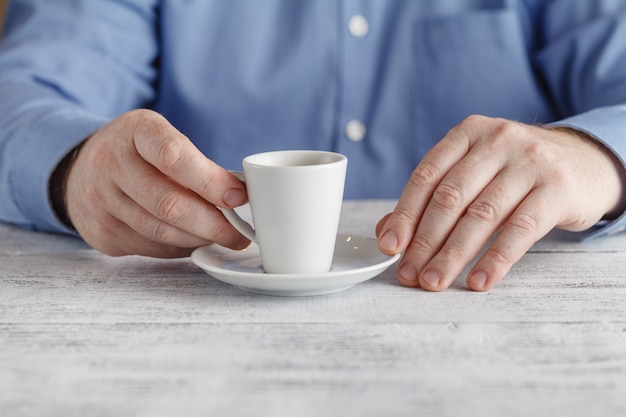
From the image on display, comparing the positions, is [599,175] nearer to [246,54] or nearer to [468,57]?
[468,57]

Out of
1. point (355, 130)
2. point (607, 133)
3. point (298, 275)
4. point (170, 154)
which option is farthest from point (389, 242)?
point (355, 130)

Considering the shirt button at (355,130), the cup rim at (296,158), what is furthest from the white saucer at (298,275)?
the shirt button at (355,130)

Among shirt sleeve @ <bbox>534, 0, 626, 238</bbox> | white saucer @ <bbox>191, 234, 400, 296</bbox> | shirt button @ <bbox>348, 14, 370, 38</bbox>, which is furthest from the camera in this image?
shirt button @ <bbox>348, 14, 370, 38</bbox>

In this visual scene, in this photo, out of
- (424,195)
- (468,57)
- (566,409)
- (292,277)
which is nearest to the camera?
(566,409)

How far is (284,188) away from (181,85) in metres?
0.82

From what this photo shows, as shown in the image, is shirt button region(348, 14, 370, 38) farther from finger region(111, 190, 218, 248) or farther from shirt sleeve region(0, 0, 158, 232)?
finger region(111, 190, 218, 248)

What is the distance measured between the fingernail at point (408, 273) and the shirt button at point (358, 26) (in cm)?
77

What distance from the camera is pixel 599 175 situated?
2.92 ft

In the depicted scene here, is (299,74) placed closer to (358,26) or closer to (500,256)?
(358,26)

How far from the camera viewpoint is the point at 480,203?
0.78 metres

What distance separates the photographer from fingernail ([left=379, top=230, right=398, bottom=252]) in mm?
771

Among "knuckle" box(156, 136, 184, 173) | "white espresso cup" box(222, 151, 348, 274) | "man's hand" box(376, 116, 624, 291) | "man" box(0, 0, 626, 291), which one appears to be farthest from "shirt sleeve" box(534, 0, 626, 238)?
"knuckle" box(156, 136, 184, 173)

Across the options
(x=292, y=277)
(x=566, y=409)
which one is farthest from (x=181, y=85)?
(x=566, y=409)

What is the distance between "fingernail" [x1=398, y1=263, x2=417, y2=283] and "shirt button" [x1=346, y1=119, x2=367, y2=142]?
0.70m
